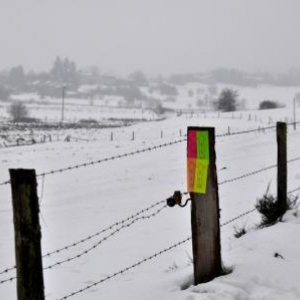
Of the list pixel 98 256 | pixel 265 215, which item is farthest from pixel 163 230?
pixel 265 215

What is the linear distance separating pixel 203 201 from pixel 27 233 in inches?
80.9

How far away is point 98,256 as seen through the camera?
9.12 m

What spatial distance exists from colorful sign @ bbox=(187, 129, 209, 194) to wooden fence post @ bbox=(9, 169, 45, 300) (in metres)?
1.90

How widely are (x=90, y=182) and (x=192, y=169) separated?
15411 mm

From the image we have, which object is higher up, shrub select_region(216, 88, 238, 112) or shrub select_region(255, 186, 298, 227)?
shrub select_region(216, 88, 238, 112)

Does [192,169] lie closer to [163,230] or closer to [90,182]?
[163,230]

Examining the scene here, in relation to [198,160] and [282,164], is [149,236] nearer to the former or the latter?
[282,164]

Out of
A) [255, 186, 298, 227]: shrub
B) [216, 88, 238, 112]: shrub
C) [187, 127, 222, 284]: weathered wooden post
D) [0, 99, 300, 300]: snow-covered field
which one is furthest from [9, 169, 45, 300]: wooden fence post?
[216, 88, 238, 112]: shrub

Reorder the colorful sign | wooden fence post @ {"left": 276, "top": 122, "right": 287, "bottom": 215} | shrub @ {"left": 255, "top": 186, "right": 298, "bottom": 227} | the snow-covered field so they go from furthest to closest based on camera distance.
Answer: shrub @ {"left": 255, "top": 186, "right": 298, "bottom": 227} < wooden fence post @ {"left": 276, "top": 122, "right": 287, "bottom": 215} < the snow-covered field < the colorful sign

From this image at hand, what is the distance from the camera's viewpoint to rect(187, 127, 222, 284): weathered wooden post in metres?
5.57

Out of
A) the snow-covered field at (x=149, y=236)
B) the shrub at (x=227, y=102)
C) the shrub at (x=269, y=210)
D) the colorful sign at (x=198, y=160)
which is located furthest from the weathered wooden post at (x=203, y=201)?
the shrub at (x=227, y=102)

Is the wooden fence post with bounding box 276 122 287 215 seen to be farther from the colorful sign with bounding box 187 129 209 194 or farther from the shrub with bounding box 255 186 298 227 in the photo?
the colorful sign with bounding box 187 129 209 194

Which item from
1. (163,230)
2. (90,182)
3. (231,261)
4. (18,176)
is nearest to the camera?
(18,176)

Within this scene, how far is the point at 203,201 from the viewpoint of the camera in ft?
18.3
